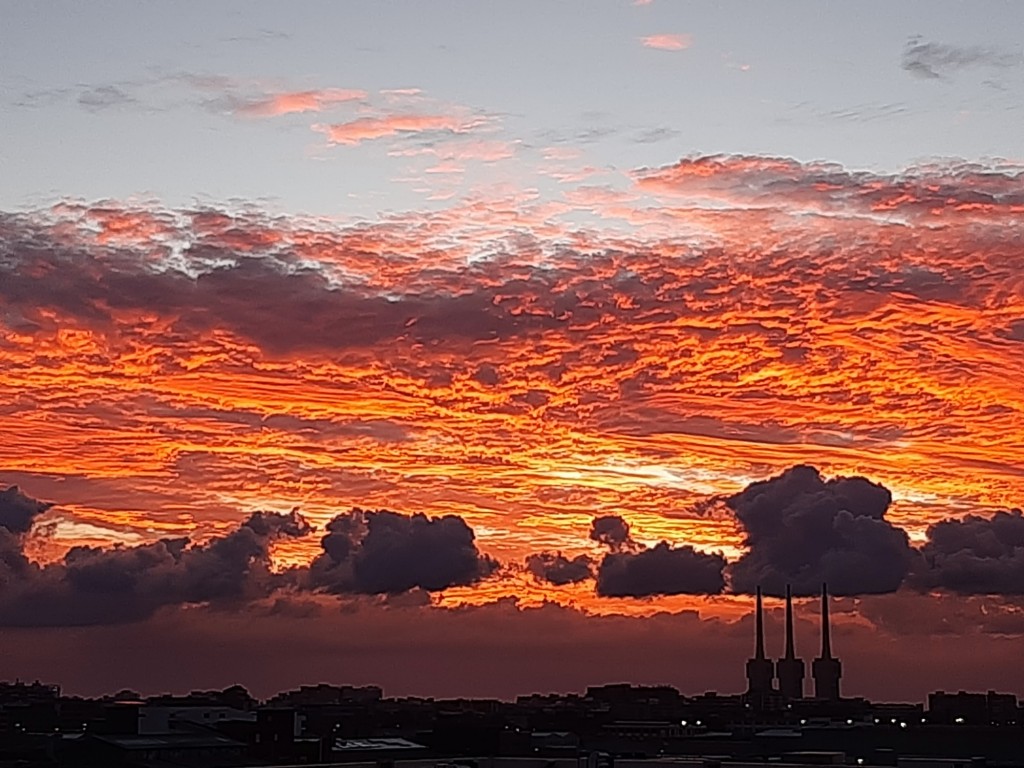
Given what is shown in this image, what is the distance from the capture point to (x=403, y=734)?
150 metres

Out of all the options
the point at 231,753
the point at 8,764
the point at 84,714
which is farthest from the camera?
the point at 84,714

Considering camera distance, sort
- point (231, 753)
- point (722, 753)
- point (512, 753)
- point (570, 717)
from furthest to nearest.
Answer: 1. point (570, 717)
2. point (722, 753)
3. point (512, 753)
4. point (231, 753)

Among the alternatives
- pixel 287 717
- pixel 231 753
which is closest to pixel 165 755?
pixel 231 753

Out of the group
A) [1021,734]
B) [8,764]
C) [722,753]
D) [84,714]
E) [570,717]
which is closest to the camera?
[8,764]

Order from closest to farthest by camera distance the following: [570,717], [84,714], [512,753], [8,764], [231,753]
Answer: [8,764] → [231,753] → [512,753] → [84,714] → [570,717]

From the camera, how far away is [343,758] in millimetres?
95312

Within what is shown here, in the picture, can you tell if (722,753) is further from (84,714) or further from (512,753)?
(84,714)

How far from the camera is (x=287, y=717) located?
354 feet

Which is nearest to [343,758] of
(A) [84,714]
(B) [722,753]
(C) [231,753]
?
(C) [231,753]

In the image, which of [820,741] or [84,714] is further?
[84,714]

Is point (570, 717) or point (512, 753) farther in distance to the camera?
point (570, 717)

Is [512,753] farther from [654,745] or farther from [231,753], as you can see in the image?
[654,745]

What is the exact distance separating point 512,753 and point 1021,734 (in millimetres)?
61351

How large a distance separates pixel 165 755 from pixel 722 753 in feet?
174
